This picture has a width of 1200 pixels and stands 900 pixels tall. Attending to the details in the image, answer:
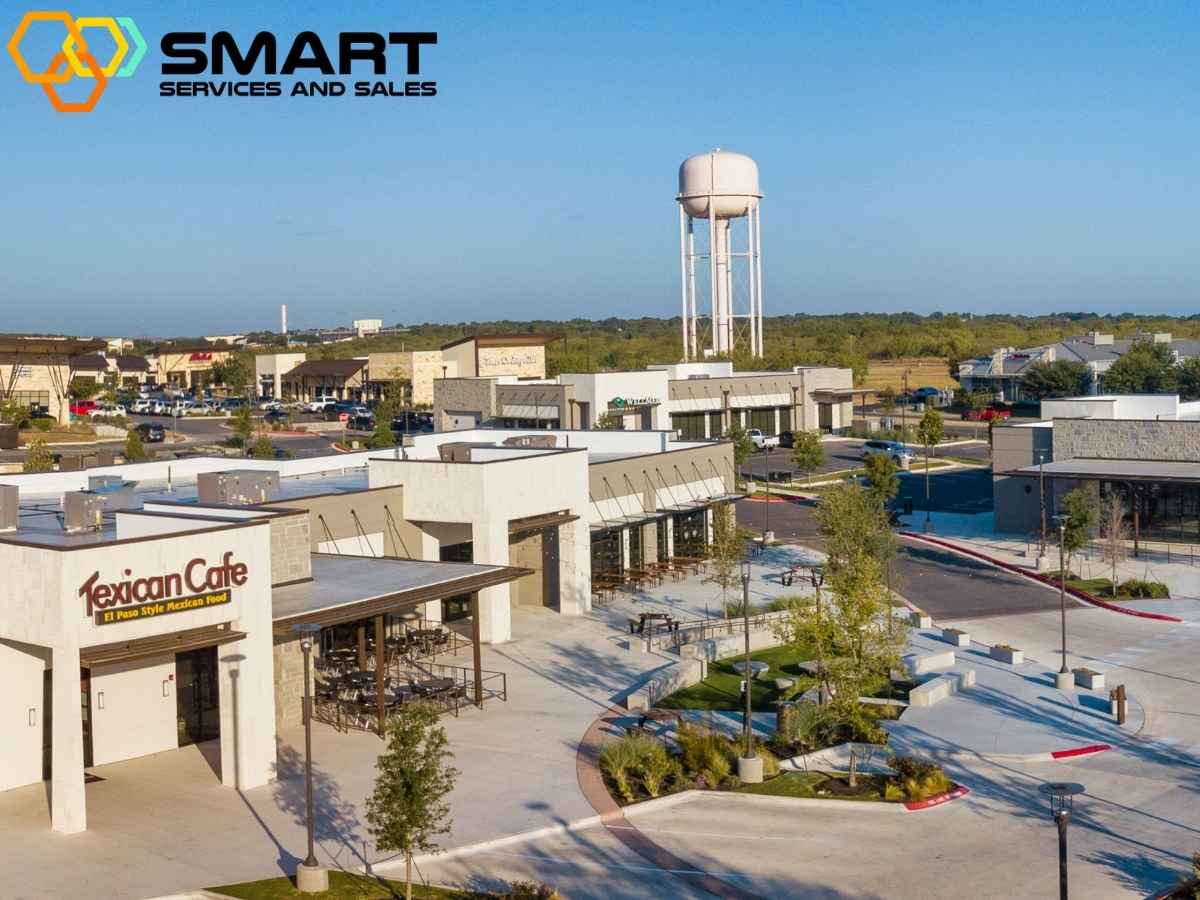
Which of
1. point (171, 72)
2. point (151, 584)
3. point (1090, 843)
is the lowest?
point (1090, 843)

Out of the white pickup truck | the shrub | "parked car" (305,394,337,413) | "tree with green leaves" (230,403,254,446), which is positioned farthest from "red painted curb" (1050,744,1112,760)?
"parked car" (305,394,337,413)

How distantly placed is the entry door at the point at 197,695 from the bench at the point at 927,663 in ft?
56.7

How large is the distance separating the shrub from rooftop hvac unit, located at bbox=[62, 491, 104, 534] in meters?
19.1

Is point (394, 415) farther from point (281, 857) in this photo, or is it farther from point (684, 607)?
point (281, 857)

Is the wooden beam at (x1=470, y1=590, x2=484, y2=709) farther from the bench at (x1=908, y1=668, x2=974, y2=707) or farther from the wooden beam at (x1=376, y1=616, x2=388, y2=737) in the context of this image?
the bench at (x1=908, y1=668, x2=974, y2=707)

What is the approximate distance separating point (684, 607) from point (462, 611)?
24.1 feet

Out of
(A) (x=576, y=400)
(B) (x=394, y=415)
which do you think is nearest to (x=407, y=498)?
(A) (x=576, y=400)

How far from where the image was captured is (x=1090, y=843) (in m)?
24.0

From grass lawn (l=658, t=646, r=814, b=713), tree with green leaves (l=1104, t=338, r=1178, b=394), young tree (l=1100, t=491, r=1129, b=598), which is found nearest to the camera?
grass lawn (l=658, t=646, r=814, b=713)

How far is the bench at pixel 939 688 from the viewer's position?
3322cm

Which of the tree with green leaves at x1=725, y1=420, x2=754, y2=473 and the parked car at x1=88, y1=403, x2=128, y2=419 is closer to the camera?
the tree with green leaves at x1=725, y1=420, x2=754, y2=473

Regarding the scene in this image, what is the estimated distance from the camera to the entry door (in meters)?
30.8

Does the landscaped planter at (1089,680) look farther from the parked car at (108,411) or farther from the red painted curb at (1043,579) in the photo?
the parked car at (108,411)

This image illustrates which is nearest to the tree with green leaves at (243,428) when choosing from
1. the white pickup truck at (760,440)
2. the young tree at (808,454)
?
the white pickup truck at (760,440)
